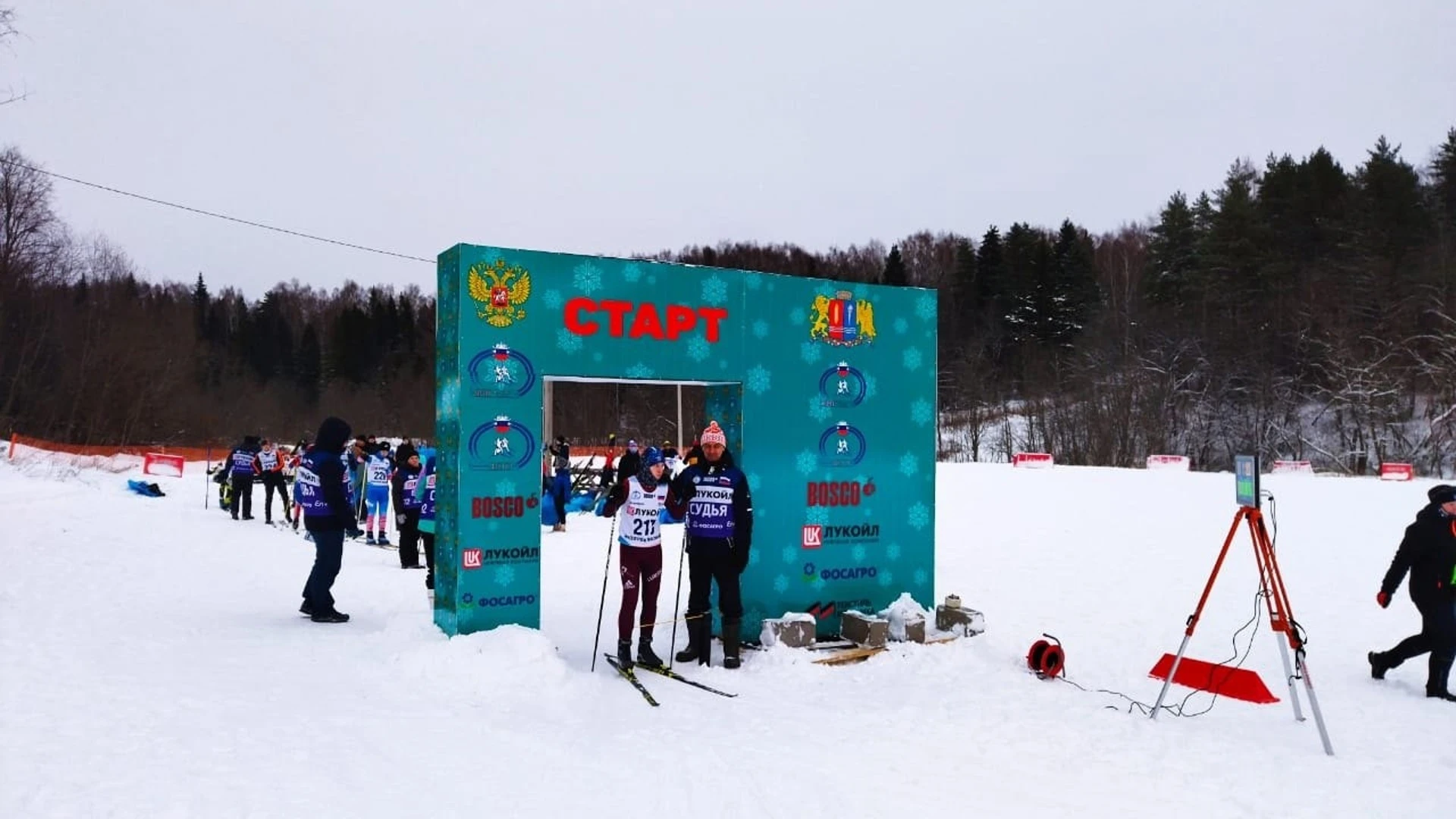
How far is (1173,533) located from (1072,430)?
105 feet

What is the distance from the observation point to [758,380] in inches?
324

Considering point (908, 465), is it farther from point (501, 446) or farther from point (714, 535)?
point (501, 446)

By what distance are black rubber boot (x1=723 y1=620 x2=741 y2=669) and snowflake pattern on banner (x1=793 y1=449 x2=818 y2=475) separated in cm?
176

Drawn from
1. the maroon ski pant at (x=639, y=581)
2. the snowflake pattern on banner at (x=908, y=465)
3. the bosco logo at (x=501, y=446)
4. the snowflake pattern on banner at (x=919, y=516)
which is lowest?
the maroon ski pant at (x=639, y=581)

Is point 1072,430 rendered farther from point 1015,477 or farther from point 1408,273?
point 1015,477

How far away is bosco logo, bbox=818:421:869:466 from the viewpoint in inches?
336

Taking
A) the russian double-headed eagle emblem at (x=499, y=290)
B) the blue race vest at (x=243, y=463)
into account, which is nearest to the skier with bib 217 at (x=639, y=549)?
the russian double-headed eagle emblem at (x=499, y=290)

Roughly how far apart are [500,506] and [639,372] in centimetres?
169

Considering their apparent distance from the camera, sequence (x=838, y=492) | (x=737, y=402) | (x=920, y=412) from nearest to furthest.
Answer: (x=737, y=402) → (x=838, y=492) → (x=920, y=412)

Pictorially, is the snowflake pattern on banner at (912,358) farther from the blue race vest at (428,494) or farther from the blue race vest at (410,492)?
the blue race vest at (410,492)

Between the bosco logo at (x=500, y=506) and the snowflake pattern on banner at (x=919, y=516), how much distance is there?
13.0 ft

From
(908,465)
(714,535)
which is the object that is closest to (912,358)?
(908,465)

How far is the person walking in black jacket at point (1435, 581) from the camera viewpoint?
6.78m

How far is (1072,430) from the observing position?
46.3 meters
